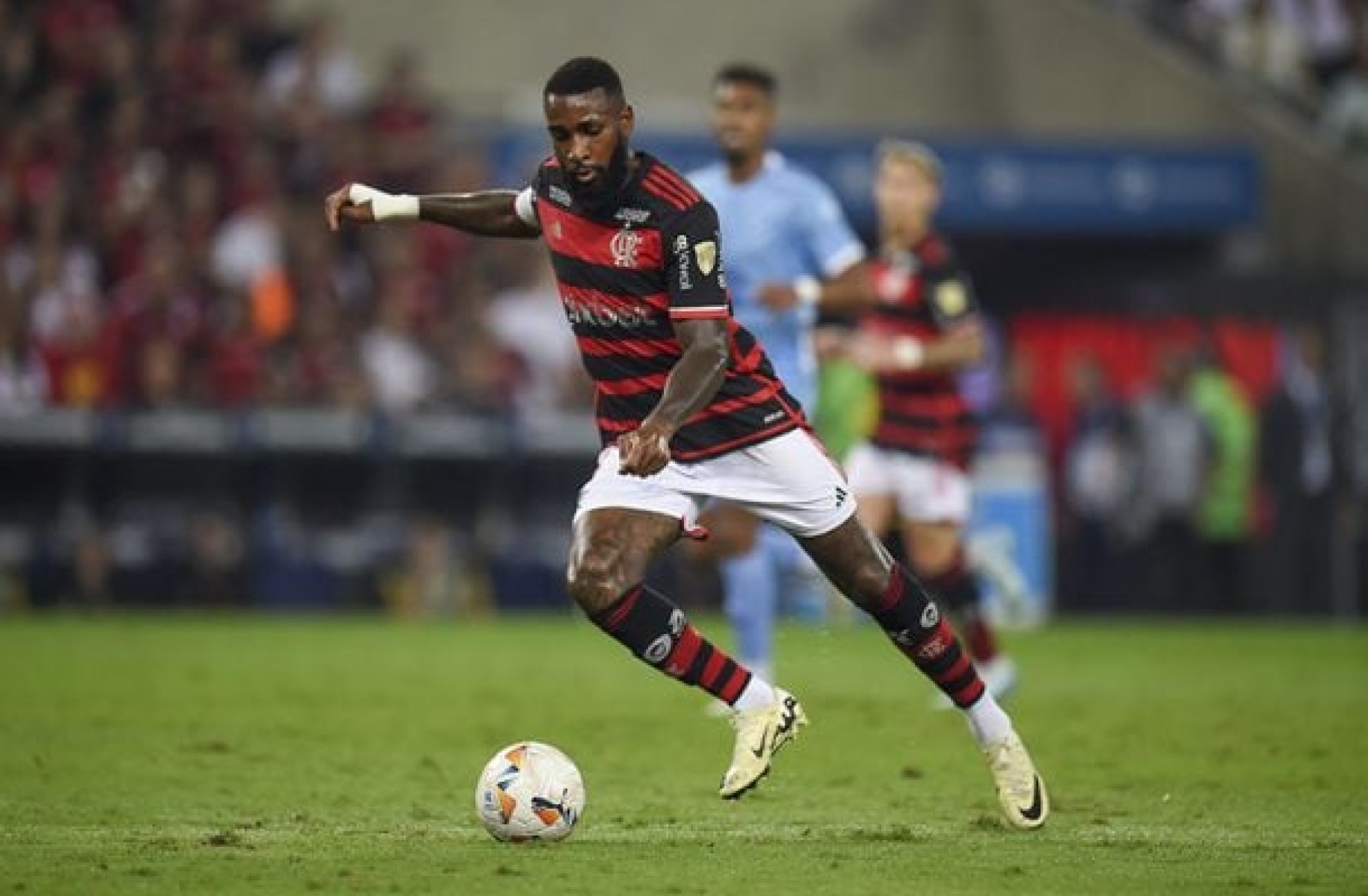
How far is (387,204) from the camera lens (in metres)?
9.16

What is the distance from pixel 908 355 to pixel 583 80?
553 centimetres

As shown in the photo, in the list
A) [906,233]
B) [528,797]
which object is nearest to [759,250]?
[906,233]

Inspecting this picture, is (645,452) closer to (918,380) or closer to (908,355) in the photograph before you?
(908,355)

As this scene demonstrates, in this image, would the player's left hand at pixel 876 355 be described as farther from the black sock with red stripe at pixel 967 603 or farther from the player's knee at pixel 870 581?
the player's knee at pixel 870 581

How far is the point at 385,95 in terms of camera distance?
2277 cm

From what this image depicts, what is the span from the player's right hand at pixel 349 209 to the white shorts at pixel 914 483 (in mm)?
4836

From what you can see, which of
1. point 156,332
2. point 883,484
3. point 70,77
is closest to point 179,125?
point 70,77

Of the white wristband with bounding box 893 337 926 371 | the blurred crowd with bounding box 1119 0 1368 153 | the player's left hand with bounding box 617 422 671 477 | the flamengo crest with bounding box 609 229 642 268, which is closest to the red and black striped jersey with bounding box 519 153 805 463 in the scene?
the flamengo crest with bounding box 609 229 642 268

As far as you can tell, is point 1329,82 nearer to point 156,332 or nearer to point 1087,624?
point 1087,624

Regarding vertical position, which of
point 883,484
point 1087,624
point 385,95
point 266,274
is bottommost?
point 1087,624

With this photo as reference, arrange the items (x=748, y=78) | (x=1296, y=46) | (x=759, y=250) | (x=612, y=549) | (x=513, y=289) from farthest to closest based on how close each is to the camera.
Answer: (x=1296, y=46) → (x=513, y=289) → (x=759, y=250) → (x=748, y=78) → (x=612, y=549)

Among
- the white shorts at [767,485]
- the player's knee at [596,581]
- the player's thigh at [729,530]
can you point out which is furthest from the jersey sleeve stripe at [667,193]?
the player's thigh at [729,530]

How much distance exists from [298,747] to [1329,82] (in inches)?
767

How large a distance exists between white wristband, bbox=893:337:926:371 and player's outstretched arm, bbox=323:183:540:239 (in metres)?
4.61
